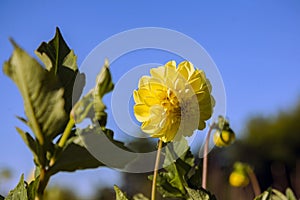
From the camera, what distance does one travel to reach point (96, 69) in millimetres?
318

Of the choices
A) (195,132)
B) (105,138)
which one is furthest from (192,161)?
(105,138)

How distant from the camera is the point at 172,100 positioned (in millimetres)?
428

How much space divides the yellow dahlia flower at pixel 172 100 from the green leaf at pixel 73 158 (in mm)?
101

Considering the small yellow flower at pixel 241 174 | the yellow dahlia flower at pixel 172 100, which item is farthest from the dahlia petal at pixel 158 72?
the small yellow flower at pixel 241 174

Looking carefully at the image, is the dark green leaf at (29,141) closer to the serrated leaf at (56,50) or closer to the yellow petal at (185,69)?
the serrated leaf at (56,50)

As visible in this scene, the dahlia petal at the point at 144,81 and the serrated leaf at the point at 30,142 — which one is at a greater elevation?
the dahlia petal at the point at 144,81

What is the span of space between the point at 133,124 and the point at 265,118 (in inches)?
529

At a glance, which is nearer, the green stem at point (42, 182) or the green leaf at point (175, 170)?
the green stem at point (42, 182)

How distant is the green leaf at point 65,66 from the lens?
0.31 meters

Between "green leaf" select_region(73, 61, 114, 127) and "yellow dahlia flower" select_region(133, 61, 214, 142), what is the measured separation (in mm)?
130

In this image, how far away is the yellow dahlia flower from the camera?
402mm

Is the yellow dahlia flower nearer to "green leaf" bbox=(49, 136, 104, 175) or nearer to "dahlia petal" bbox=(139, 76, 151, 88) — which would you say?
"dahlia petal" bbox=(139, 76, 151, 88)

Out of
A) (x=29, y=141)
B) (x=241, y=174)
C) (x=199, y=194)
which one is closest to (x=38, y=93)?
(x=29, y=141)

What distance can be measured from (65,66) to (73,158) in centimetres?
7
